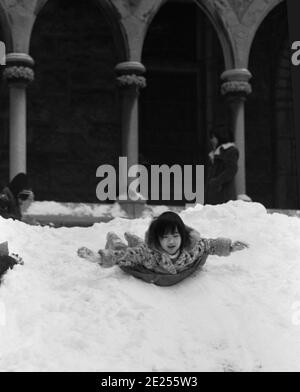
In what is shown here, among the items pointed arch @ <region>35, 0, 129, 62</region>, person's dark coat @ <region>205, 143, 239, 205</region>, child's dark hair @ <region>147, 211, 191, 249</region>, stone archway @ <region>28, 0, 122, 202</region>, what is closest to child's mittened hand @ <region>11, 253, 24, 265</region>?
child's dark hair @ <region>147, 211, 191, 249</region>

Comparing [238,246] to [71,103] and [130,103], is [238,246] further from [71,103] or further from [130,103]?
[71,103]

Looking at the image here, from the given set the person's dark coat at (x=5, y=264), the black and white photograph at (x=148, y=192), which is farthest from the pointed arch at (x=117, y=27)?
the person's dark coat at (x=5, y=264)

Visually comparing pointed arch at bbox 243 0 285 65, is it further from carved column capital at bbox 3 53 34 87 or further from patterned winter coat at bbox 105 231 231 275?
patterned winter coat at bbox 105 231 231 275

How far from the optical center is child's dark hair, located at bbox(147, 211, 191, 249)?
1085 cm

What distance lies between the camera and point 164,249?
1095 centimetres

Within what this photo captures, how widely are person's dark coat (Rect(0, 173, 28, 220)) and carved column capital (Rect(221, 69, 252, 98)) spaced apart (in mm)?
4604

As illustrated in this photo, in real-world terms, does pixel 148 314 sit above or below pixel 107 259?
below

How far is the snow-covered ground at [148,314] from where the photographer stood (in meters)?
9.23

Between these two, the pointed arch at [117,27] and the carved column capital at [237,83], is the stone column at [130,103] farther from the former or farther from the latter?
the carved column capital at [237,83]

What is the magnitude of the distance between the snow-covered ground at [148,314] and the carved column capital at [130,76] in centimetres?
543

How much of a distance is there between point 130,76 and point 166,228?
6.97 meters

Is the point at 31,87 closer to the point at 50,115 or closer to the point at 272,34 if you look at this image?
the point at 50,115

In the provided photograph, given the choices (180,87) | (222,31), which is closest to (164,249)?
(222,31)
